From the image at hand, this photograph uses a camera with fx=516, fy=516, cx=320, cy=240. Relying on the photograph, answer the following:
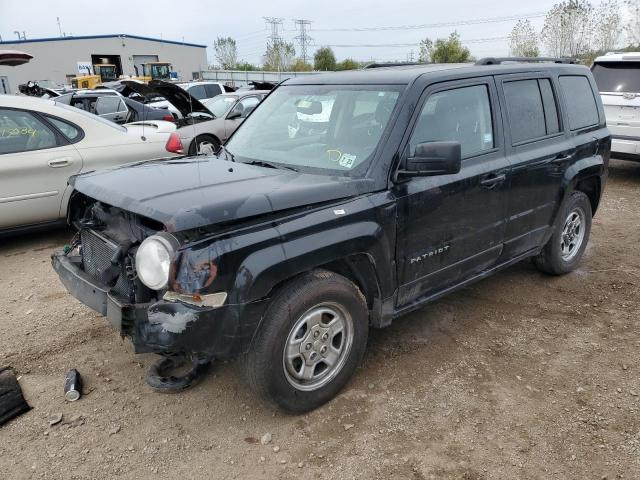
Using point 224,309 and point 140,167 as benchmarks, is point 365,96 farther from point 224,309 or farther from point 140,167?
point 224,309

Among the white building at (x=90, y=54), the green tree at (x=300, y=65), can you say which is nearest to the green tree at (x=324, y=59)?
the green tree at (x=300, y=65)

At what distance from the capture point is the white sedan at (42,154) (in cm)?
530

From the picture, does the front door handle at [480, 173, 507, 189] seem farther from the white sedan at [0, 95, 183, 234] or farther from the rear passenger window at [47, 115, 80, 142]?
the rear passenger window at [47, 115, 80, 142]

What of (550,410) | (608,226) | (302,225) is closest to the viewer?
(302,225)

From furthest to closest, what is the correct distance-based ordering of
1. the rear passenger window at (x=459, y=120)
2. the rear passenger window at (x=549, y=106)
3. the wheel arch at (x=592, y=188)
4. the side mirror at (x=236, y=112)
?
the side mirror at (x=236, y=112) → the wheel arch at (x=592, y=188) → the rear passenger window at (x=549, y=106) → the rear passenger window at (x=459, y=120)

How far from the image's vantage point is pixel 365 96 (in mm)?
3457

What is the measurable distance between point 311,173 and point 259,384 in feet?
4.26

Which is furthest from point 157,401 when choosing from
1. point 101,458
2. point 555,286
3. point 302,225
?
point 555,286

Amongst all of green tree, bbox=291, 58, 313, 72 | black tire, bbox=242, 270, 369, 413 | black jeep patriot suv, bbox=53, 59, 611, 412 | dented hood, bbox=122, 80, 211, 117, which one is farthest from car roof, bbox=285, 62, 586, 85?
green tree, bbox=291, 58, 313, 72

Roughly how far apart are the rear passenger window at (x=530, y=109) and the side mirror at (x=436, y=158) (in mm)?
1198

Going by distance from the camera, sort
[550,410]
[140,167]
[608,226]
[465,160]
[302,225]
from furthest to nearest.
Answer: [608,226] < [465,160] < [140,167] < [550,410] < [302,225]

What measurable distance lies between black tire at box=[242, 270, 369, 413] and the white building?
5640 cm

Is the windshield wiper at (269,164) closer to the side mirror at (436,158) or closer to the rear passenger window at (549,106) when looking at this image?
the side mirror at (436,158)

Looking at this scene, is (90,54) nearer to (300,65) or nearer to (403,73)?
(300,65)
